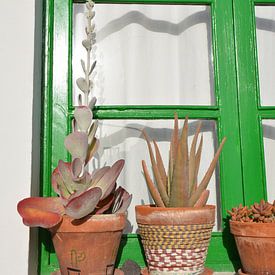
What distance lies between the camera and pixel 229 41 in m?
1.34

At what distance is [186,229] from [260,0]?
818 millimetres

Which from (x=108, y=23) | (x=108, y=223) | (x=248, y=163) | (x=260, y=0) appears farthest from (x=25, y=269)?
(x=260, y=0)

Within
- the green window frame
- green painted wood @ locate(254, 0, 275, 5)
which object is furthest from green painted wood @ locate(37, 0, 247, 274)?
green painted wood @ locate(254, 0, 275, 5)

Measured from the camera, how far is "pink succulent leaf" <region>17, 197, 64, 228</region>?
0.96 m

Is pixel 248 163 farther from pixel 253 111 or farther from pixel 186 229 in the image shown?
pixel 186 229

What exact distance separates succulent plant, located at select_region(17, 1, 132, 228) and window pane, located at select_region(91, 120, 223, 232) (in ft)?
0.70

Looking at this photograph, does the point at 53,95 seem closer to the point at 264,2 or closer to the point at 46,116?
the point at 46,116

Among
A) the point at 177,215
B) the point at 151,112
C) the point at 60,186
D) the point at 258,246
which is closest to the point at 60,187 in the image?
the point at 60,186

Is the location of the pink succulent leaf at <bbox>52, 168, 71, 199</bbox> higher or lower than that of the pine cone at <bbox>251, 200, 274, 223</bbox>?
higher

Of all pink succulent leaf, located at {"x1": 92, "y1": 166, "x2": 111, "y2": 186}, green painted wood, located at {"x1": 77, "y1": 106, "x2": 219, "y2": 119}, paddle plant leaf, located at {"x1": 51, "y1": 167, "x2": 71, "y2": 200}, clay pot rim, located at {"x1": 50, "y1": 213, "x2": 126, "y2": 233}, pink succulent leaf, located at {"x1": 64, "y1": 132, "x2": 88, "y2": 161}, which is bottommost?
clay pot rim, located at {"x1": 50, "y1": 213, "x2": 126, "y2": 233}

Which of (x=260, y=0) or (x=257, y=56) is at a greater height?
(x=260, y=0)

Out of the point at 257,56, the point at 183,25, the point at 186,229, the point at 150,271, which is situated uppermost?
the point at 183,25

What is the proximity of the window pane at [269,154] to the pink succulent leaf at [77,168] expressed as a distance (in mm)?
631

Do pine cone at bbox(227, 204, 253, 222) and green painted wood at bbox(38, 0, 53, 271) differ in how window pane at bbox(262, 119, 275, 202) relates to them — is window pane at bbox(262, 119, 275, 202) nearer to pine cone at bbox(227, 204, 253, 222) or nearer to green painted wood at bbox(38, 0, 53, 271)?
pine cone at bbox(227, 204, 253, 222)
